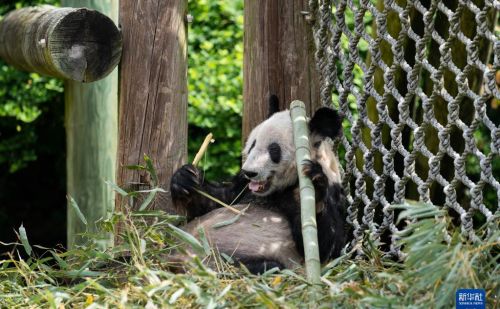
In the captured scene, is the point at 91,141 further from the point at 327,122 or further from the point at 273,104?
the point at 327,122

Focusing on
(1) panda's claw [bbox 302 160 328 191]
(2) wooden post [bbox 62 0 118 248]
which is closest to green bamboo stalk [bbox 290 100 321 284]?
(1) panda's claw [bbox 302 160 328 191]

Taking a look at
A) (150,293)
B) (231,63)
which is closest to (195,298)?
(150,293)

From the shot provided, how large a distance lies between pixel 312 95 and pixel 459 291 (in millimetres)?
2067

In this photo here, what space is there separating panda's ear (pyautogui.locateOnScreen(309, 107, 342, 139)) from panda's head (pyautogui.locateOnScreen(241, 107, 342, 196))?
27 mm

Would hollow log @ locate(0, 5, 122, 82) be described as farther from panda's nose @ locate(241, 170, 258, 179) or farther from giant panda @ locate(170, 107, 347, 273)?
panda's nose @ locate(241, 170, 258, 179)

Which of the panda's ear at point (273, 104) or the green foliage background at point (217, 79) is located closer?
the panda's ear at point (273, 104)

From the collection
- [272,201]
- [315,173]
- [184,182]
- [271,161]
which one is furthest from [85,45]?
[315,173]

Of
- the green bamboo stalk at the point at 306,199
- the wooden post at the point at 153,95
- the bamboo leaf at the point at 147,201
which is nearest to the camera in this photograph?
the green bamboo stalk at the point at 306,199

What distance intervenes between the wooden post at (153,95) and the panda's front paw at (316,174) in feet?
2.57

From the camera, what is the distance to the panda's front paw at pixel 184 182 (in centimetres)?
455

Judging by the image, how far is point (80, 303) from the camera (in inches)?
146

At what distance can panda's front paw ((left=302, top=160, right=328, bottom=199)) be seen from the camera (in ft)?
13.8

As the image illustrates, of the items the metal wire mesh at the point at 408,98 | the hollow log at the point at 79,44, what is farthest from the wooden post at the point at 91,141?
the metal wire mesh at the point at 408,98

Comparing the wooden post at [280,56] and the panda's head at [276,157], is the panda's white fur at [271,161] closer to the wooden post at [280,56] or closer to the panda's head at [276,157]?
the panda's head at [276,157]
